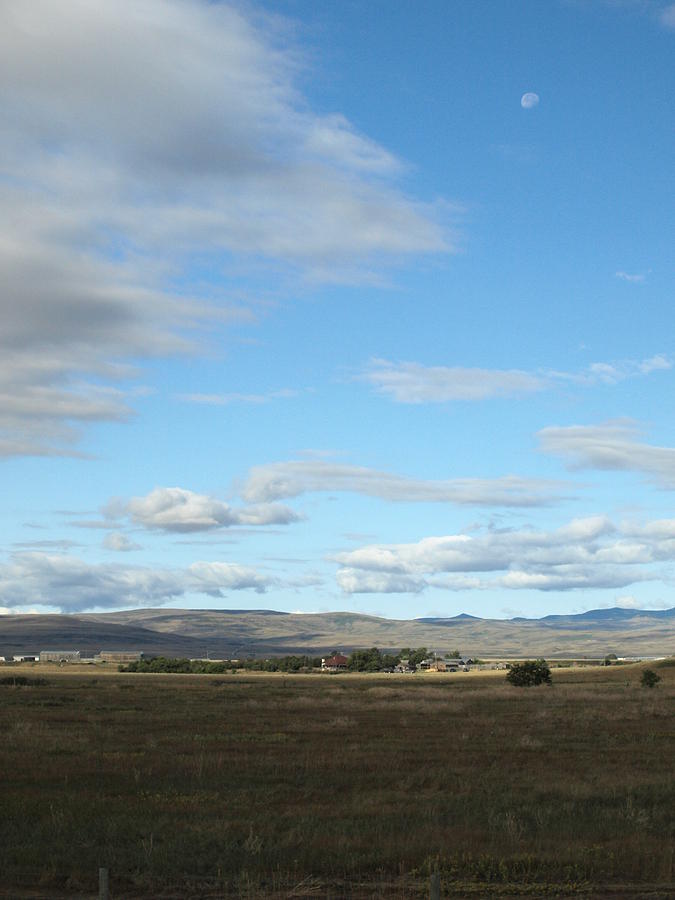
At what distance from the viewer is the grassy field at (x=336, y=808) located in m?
15.6

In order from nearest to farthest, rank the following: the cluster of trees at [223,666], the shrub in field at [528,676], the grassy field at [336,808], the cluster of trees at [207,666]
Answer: the grassy field at [336,808], the shrub in field at [528,676], the cluster of trees at [207,666], the cluster of trees at [223,666]

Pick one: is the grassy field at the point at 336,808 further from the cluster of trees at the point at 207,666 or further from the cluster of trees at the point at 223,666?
the cluster of trees at the point at 223,666

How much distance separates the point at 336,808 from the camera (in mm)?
21078

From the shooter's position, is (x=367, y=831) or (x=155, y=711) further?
(x=155, y=711)

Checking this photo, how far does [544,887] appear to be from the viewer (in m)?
14.9

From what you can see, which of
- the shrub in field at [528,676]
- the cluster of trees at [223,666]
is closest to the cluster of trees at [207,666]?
the cluster of trees at [223,666]

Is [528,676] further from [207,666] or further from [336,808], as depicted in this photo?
[207,666]

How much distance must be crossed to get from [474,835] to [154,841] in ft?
19.0

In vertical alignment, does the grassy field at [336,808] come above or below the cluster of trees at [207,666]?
above

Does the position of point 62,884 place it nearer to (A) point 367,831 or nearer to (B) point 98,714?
(A) point 367,831

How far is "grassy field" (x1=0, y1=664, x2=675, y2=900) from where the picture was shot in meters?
15.6

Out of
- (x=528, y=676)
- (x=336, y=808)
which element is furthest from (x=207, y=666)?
(x=336, y=808)

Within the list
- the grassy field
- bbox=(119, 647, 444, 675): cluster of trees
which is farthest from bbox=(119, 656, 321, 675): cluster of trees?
the grassy field

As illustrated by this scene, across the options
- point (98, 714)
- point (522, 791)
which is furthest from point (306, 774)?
point (98, 714)
